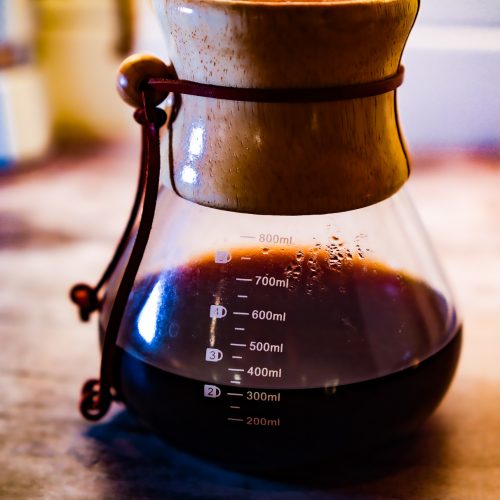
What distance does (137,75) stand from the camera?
0.47 m

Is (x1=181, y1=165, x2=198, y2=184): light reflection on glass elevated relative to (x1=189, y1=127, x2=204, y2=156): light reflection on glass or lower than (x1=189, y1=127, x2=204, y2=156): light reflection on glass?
lower

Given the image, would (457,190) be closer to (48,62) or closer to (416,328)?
(416,328)

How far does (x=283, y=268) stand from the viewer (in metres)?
0.49

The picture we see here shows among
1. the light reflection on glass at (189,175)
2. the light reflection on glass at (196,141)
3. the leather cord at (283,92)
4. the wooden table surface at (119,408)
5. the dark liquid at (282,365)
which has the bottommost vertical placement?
the wooden table surface at (119,408)

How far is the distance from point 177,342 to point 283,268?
85mm

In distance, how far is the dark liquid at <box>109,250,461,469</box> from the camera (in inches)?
18.1

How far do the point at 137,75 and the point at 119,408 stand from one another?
0.27 meters

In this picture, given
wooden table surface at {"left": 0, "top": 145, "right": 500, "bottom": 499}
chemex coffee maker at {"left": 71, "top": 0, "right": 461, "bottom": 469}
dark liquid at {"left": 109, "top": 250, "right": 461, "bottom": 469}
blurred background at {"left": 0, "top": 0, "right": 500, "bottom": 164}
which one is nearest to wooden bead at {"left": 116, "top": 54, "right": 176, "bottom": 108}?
chemex coffee maker at {"left": 71, "top": 0, "right": 461, "bottom": 469}

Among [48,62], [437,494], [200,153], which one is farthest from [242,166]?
[48,62]

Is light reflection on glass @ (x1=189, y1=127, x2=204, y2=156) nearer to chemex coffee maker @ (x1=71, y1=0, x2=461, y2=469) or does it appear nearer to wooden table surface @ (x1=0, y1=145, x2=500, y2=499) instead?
chemex coffee maker @ (x1=71, y1=0, x2=461, y2=469)

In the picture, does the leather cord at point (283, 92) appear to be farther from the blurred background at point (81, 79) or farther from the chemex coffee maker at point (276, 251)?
the blurred background at point (81, 79)

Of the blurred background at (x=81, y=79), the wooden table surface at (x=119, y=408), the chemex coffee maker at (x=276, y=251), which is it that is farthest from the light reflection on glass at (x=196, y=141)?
the blurred background at (x=81, y=79)

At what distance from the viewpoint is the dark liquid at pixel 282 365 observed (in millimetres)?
459

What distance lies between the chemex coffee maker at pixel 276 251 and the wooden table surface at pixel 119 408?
3cm
